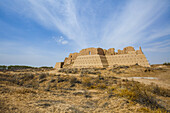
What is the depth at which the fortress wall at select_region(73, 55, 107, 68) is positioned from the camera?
109ft

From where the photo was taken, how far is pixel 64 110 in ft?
10.1

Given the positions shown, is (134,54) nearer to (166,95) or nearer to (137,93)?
(166,95)

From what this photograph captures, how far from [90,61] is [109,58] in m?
8.04

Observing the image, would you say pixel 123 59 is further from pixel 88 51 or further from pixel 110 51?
pixel 88 51

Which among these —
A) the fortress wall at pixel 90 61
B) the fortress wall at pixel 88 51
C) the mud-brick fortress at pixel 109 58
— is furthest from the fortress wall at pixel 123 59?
the fortress wall at pixel 88 51

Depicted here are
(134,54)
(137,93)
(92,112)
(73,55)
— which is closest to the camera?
(92,112)

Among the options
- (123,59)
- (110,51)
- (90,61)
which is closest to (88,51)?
(90,61)

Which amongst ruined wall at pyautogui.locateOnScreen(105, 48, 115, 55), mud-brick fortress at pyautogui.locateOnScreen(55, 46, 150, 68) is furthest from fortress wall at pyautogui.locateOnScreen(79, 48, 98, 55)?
ruined wall at pyautogui.locateOnScreen(105, 48, 115, 55)

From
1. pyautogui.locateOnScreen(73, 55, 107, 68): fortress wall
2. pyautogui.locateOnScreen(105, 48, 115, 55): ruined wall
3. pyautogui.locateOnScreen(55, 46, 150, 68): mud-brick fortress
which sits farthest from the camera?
pyautogui.locateOnScreen(105, 48, 115, 55): ruined wall

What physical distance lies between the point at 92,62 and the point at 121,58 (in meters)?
11.3

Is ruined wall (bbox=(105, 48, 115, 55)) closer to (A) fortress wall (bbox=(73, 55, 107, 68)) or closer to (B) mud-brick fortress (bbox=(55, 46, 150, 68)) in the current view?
(B) mud-brick fortress (bbox=(55, 46, 150, 68))

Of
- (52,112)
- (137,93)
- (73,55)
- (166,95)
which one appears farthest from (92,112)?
(73,55)

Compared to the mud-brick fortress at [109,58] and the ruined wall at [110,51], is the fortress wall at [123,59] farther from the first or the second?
the ruined wall at [110,51]

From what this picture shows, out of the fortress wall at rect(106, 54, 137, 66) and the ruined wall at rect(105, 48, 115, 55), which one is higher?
the ruined wall at rect(105, 48, 115, 55)
